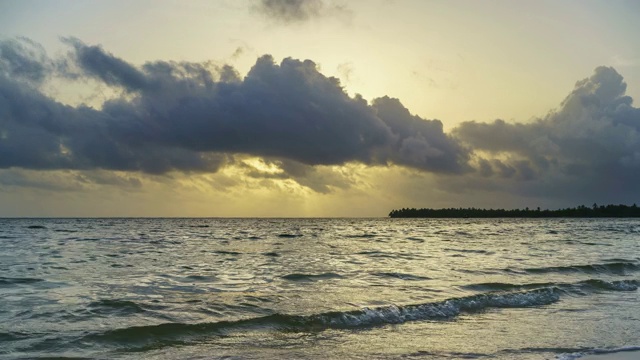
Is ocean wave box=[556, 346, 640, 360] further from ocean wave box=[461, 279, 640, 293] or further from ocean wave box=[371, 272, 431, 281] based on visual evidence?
ocean wave box=[371, 272, 431, 281]

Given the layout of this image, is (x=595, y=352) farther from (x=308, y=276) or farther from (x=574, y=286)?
(x=308, y=276)

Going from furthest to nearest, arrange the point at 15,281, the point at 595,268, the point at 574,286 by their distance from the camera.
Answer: the point at 595,268 < the point at 574,286 < the point at 15,281

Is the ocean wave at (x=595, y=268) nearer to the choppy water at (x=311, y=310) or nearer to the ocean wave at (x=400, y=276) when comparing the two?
the choppy water at (x=311, y=310)

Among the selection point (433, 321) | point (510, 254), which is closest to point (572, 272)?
point (510, 254)

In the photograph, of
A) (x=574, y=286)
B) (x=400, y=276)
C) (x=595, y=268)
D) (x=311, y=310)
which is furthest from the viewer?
(x=595, y=268)

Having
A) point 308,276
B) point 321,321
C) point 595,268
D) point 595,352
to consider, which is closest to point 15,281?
point 308,276

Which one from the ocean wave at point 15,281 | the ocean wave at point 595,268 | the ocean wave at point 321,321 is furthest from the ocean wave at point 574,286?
the ocean wave at point 15,281

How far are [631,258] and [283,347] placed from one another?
31456 mm

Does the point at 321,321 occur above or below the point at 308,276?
below

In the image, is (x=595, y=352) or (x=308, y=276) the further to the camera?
(x=308, y=276)

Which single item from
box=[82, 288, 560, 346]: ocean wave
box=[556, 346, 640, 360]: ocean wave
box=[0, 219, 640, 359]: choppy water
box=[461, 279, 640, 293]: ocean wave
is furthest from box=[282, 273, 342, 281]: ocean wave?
box=[556, 346, 640, 360]: ocean wave

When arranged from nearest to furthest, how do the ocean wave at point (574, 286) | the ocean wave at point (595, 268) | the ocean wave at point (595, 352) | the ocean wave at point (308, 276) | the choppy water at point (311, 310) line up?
the ocean wave at point (595, 352)
the choppy water at point (311, 310)
the ocean wave at point (574, 286)
the ocean wave at point (308, 276)
the ocean wave at point (595, 268)

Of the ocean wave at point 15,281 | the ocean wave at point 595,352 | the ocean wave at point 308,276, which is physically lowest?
the ocean wave at point 595,352

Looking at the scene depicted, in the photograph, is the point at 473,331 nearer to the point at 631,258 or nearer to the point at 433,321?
the point at 433,321
